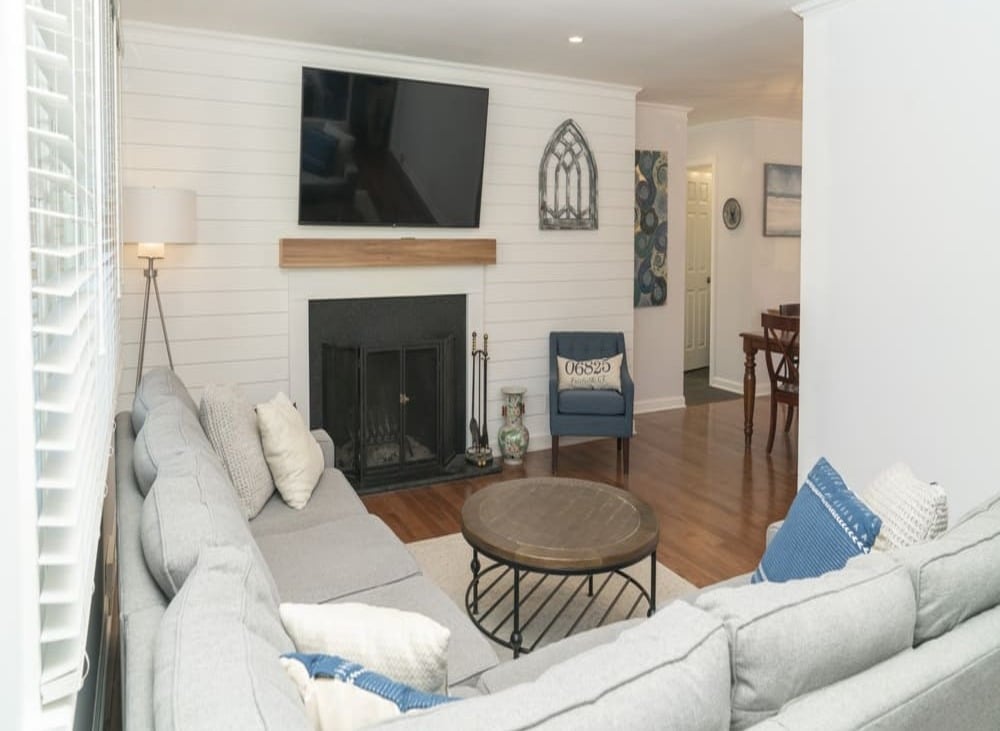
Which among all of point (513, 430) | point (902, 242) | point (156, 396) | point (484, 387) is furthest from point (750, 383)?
point (156, 396)

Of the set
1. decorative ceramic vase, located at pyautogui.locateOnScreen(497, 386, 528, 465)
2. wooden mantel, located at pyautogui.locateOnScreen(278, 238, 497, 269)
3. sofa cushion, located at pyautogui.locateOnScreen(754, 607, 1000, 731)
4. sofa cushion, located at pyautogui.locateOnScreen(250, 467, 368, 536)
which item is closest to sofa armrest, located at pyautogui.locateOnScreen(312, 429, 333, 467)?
sofa cushion, located at pyautogui.locateOnScreen(250, 467, 368, 536)

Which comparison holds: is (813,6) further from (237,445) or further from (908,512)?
(237,445)

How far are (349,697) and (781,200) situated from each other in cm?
718

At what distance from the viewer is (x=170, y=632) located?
3.79 ft

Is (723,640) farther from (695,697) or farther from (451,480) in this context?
(451,480)

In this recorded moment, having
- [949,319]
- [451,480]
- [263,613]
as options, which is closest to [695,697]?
[263,613]

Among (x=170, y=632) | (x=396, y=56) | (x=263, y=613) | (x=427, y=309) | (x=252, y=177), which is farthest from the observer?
(x=427, y=309)

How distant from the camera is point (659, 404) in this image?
6652 mm

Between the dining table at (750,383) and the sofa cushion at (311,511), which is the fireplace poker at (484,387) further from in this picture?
the sofa cushion at (311,511)

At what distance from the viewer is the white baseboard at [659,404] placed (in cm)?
655

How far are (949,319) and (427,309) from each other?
9.70ft

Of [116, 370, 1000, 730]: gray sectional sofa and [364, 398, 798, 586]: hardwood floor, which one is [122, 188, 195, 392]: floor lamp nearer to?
[364, 398, 798, 586]: hardwood floor

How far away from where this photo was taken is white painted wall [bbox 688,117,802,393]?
7164 millimetres

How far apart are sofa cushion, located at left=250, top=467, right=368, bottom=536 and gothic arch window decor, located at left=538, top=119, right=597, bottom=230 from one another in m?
2.95
